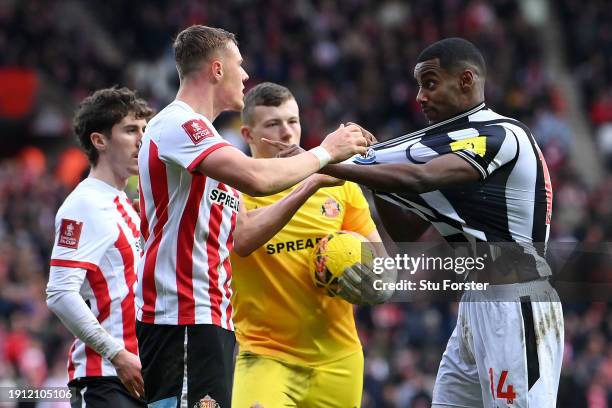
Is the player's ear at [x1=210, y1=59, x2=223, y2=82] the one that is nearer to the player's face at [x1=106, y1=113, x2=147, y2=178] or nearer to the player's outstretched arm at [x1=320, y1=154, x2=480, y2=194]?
the player's outstretched arm at [x1=320, y1=154, x2=480, y2=194]

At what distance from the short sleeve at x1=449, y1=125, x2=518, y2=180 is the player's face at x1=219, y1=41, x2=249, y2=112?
1.14 metres

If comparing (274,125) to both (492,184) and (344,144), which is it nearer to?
(344,144)

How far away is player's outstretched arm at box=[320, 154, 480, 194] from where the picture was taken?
5.52 m

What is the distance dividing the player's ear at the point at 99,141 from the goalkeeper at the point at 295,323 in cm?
93

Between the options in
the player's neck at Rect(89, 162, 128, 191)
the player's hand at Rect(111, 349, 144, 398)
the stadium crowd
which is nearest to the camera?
the player's hand at Rect(111, 349, 144, 398)

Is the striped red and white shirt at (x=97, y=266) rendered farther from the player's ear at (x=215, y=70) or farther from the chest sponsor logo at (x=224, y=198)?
the player's ear at (x=215, y=70)

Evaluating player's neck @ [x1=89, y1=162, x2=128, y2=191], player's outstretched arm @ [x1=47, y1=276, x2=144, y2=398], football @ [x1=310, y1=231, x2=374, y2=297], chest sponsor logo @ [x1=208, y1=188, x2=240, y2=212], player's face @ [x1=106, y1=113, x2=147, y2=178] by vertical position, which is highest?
player's face @ [x1=106, y1=113, x2=147, y2=178]

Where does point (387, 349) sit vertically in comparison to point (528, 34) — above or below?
below

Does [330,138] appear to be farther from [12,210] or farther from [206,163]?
[12,210]

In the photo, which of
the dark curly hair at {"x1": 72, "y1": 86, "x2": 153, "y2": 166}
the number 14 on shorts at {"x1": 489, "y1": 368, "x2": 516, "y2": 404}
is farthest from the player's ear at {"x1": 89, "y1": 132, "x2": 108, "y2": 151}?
the number 14 on shorts at {"x1": 489, "y1": 368, "x2": 516, "y2": 404}

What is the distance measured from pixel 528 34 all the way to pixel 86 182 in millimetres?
17150

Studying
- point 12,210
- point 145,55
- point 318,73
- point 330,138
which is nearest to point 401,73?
point 318,73

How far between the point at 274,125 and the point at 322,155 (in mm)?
1489

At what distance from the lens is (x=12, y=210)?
17.8 m
